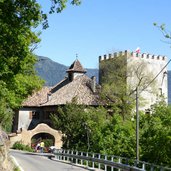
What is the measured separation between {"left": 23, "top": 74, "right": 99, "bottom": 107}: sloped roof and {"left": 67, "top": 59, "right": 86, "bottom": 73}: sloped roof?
1537 mm

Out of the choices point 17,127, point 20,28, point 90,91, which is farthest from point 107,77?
point 20,28

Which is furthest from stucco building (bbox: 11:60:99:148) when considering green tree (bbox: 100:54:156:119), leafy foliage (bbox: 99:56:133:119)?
green tree (bbox: 100:54:156:119)

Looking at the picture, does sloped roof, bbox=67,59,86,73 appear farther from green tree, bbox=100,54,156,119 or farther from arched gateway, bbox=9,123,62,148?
arched gateway, bbox=9,123,62,148

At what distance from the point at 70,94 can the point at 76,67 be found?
36.2 feet

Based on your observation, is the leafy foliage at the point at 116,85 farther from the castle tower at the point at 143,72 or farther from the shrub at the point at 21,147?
the shrub at the point at 21,147

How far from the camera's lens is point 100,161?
29.7 metres

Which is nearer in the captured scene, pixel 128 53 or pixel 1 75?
pixel 1 75

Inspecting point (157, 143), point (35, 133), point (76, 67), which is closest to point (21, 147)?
point (35, 133)

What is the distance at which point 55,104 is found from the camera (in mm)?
70000

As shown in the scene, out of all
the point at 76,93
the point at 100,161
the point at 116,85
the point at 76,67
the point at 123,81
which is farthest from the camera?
the point at 76,67

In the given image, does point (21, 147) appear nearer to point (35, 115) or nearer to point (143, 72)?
point (35, 115)

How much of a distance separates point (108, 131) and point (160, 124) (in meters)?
6.89

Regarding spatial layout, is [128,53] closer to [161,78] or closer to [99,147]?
[161,78]

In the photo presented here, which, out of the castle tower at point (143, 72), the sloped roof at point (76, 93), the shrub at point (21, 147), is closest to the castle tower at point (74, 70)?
the sloped roof at point (76, 93)
